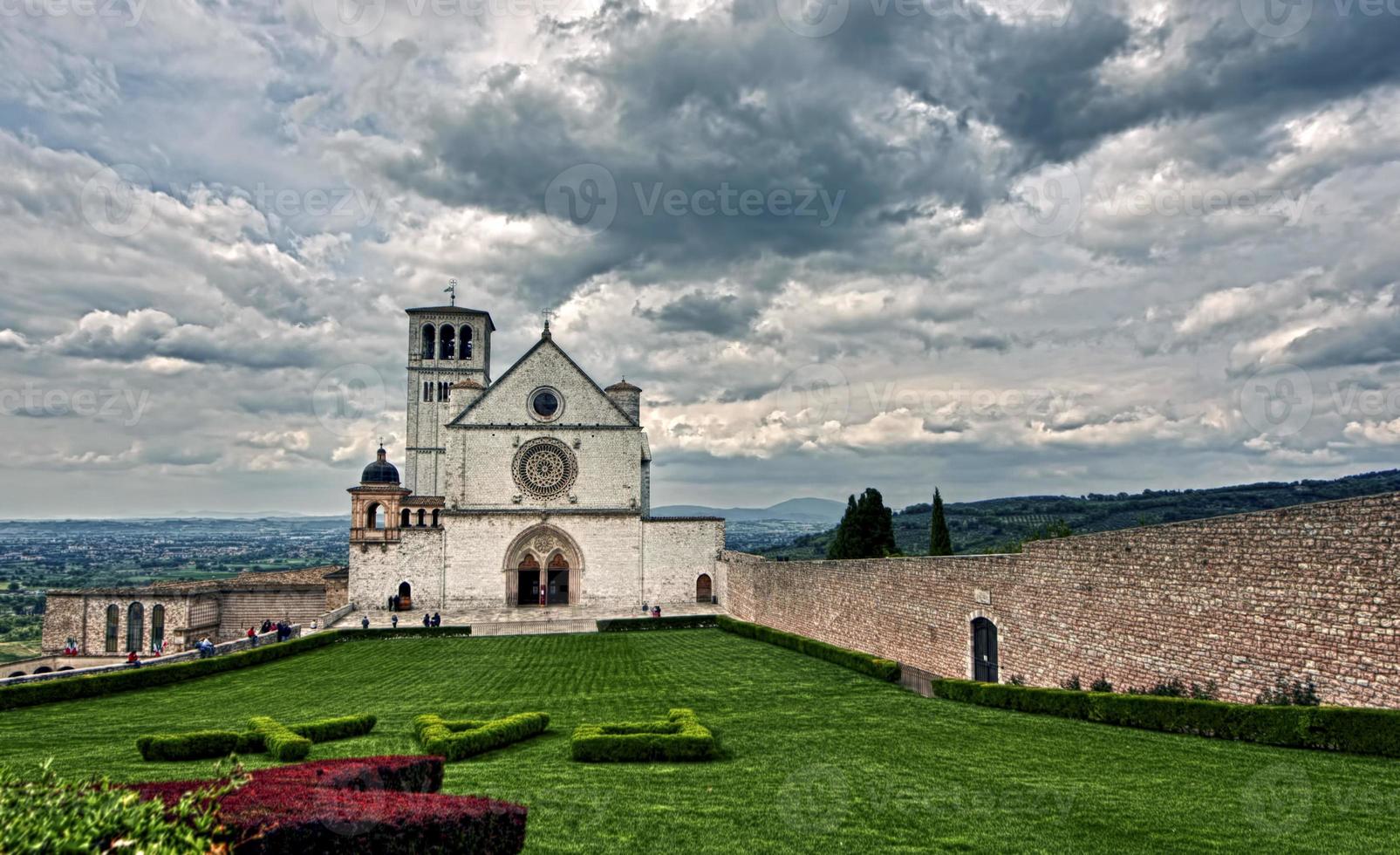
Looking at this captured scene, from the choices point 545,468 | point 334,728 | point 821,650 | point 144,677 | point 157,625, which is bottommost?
point 157,625

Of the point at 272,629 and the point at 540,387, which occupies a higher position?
the point at 540,387

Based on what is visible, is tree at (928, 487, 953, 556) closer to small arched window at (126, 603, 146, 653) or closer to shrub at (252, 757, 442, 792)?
shrub at (252, 757, 442, 792)

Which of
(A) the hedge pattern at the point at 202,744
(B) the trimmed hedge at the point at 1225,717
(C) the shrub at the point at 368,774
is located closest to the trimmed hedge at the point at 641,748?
(C) the shrub at the point at 368,774

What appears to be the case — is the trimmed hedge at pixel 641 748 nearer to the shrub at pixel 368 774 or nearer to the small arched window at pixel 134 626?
the shrub at pixel 368 774

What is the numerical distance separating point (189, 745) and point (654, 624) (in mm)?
23639

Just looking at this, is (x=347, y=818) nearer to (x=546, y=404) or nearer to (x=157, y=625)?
(x=546, y=404)

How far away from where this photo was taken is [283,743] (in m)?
11.4

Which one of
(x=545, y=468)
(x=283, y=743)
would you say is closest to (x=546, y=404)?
(x=545, y=468)

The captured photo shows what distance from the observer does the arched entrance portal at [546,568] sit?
136 feet

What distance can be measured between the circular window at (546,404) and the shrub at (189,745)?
99.9 ft

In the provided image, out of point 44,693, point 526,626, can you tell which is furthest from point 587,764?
point 526,626

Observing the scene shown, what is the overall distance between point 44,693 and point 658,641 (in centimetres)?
1823

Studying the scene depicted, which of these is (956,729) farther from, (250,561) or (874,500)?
(250,561)

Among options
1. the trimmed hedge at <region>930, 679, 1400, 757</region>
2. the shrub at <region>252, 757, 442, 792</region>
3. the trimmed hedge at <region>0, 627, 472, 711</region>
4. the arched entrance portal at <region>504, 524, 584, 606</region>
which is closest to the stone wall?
the trimmed hedge at <region>930, 679, 1400, 757</region>
